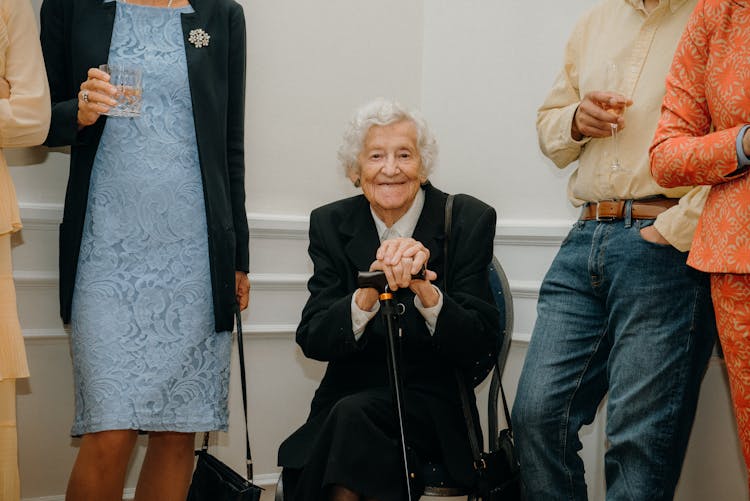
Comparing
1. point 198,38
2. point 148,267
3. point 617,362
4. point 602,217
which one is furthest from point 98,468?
point 602,217

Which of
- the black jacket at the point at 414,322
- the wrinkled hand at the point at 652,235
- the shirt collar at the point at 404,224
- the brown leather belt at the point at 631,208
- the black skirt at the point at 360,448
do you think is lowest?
the black skirt at the point at 360,448

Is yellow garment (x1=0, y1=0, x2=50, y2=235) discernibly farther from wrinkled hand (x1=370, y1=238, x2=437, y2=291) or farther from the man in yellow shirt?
the man in yellow shirt

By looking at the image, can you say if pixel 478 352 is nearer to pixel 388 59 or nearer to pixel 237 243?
pixel 237 243

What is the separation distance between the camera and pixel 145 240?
2271 millimetres

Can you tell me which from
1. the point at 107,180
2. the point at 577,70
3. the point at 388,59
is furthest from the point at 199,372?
the point at 388,59

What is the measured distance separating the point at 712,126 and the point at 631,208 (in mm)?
362

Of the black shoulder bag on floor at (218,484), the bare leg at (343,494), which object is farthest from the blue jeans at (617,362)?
the black shoulder bag on floor at (218,484)

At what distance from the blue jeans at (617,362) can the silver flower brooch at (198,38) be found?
121cm

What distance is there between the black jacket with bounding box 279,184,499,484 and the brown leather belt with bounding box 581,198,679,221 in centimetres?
34

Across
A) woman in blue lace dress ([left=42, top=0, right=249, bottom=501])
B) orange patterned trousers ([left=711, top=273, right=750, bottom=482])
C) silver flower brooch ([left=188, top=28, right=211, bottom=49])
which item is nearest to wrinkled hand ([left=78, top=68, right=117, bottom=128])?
woman in blue lace dress ([left=42, top=0, right=249, bottom=501])

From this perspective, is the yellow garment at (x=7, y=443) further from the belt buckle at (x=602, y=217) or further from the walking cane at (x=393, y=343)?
the belt buckle at (x=602, y=217)

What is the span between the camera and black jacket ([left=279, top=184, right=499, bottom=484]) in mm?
2174

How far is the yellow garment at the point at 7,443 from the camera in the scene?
207cm

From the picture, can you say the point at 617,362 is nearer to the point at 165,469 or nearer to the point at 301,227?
the point at 165,469
